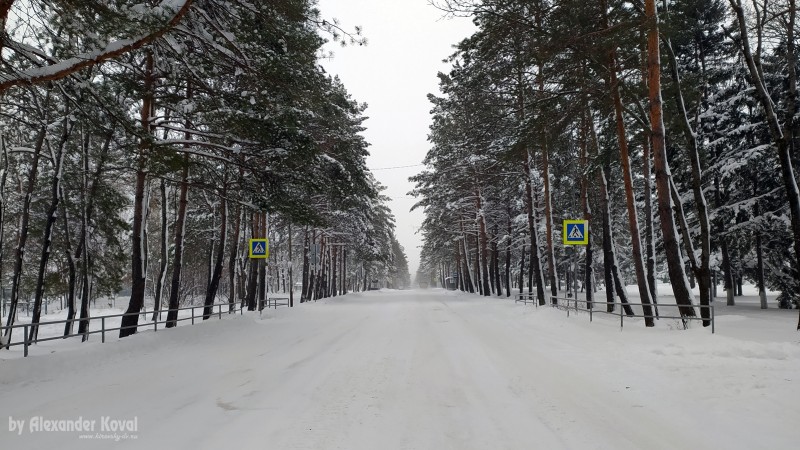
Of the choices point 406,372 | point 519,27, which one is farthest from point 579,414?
point 519,27

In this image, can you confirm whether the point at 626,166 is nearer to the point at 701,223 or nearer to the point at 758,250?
the point at 701,223

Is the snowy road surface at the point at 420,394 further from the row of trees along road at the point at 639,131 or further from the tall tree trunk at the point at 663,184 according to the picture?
the row of trees along road at the point at 639,131

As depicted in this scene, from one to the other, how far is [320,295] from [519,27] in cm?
3497

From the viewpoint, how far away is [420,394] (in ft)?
21.8

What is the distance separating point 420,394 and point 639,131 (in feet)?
49.7

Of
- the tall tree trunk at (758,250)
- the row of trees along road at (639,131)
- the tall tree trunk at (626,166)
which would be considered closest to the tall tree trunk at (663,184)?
the row of trees along road at (639,131)

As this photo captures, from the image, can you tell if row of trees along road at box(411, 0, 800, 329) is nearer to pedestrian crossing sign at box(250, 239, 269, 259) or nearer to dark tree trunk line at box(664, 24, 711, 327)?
dark tree trunk line at box(664, 24, 711, 327)

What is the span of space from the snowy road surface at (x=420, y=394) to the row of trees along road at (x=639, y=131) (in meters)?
4.11

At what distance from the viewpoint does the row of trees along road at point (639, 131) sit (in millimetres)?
12312

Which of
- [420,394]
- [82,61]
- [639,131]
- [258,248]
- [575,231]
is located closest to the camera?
[420,394]

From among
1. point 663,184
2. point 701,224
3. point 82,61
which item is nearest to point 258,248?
point 82,61

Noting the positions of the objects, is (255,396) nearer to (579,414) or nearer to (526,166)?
(579,414)

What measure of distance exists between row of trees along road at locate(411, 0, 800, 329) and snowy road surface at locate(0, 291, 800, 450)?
4106mm

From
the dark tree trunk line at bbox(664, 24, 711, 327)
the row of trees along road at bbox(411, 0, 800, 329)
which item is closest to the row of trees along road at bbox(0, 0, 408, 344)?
the row of trees along road at bbox(411, 0, 800, 329)
